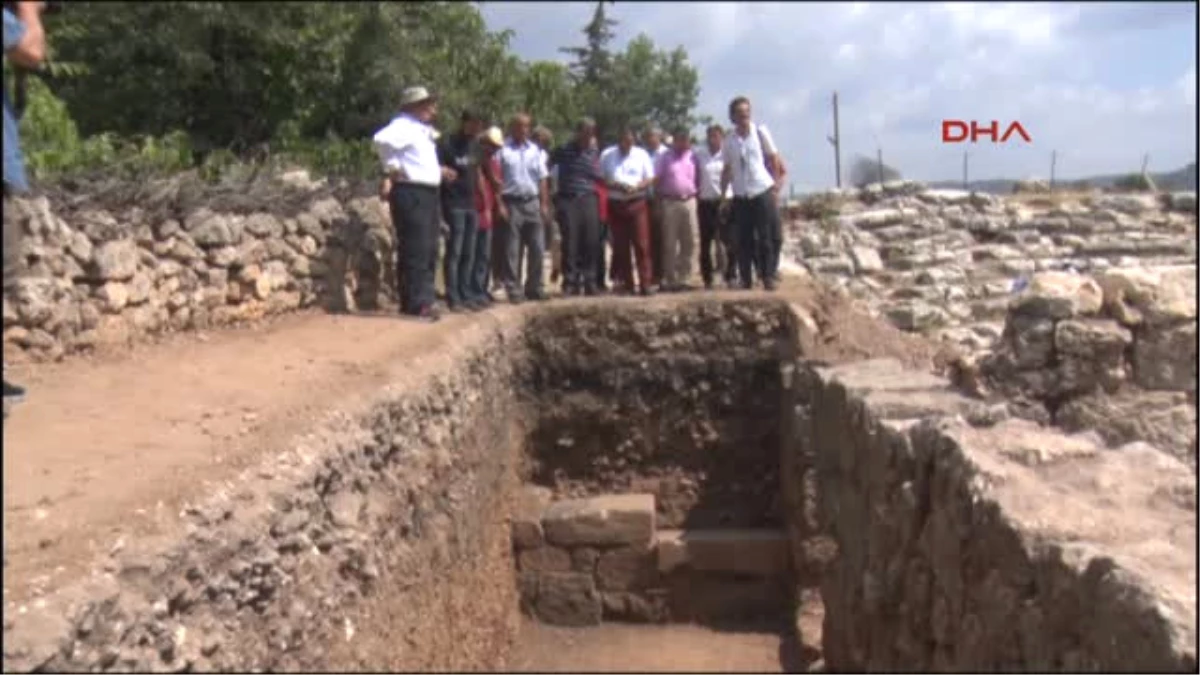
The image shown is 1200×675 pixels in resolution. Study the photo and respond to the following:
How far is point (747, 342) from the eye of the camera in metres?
12.2

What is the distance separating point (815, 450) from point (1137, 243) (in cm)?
1027

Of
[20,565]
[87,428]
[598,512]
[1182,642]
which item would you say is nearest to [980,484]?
[1182,642]

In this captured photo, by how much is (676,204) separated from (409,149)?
3.39m

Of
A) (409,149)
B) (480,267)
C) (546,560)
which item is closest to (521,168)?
(480,267)

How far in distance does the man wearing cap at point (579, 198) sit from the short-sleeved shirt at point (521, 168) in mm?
395

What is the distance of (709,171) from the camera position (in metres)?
12.9

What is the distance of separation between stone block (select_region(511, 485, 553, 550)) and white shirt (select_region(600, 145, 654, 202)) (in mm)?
2763

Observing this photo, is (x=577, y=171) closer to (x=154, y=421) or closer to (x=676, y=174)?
(x=676, y=174)

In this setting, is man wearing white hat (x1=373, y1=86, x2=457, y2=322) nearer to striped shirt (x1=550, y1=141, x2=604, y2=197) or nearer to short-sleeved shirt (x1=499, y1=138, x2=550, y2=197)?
short-sleeved shirt (x1=499, y1=138, x2=550, y2=197)

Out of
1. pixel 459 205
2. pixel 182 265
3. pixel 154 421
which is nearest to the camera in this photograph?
pixel 154 421

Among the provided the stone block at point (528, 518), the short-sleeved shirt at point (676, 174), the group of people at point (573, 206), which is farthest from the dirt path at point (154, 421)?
the short-sleeved shirt at point (676, 174)

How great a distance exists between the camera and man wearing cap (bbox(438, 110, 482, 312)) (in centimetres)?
1120

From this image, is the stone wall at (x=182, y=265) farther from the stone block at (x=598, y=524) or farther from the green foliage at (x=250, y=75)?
the stone block at (x=598, y=524)

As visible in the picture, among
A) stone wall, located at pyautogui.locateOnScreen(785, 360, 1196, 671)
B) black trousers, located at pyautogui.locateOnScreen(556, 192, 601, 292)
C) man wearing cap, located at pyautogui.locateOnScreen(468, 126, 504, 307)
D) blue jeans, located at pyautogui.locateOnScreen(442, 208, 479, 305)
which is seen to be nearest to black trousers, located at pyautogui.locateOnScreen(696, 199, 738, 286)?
black trousers, located at pyautogui.locateOnScreen(556, 192, 601, 292)
